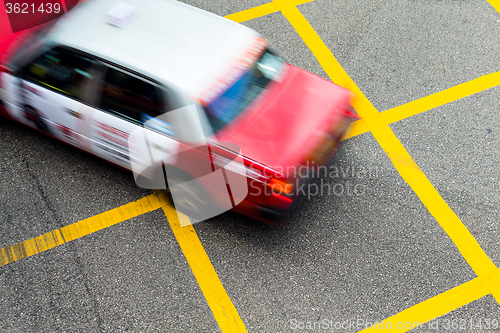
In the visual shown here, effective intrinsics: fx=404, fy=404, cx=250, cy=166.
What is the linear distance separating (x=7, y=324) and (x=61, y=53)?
7.82ft

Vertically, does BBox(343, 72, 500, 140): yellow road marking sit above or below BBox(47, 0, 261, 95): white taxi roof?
below

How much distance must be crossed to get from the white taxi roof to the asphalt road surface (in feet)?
4.63

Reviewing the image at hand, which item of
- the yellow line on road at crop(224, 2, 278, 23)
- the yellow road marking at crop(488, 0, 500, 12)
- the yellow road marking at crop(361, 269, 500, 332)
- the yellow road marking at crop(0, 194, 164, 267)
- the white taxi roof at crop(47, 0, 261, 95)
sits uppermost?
the yellow road marking at crop(488, 0, 500, 12)

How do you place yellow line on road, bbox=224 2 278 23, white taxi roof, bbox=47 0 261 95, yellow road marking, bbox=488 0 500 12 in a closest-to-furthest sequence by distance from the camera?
white taxi roof, bbox=47 0 261 95 < yellow line on road, bbox=224 2 278 23 < yellow road marking, bbox=488 0 500 12

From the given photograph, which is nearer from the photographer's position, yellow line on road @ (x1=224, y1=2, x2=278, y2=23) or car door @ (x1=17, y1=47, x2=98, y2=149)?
car door @ (x1=17, y1=47, x2=98, y2=149)

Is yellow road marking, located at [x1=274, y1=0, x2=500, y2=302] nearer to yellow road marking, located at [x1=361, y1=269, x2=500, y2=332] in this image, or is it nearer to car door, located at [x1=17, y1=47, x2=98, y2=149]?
yellow road marking, located at [x1=361, y1=269, x2=500, y2=332]

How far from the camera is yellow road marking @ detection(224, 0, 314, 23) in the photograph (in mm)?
5910

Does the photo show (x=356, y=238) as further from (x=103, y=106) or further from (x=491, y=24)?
(x=491, y=24)

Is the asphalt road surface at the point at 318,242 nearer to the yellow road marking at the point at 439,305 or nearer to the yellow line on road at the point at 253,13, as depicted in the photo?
the yellow road marking at the point at 439,305

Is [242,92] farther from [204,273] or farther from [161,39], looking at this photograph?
[204,273]

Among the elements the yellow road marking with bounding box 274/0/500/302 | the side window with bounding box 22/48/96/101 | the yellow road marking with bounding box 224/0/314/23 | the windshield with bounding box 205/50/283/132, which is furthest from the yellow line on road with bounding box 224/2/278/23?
the side window with bounding box 22/48/96/101

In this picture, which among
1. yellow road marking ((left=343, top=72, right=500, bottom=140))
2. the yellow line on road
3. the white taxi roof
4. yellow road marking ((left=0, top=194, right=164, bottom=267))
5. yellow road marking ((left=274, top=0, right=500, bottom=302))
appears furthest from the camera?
the yellow line on road

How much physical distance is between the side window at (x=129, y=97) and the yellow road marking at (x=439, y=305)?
2.66 metres

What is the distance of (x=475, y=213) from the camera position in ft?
13.8
